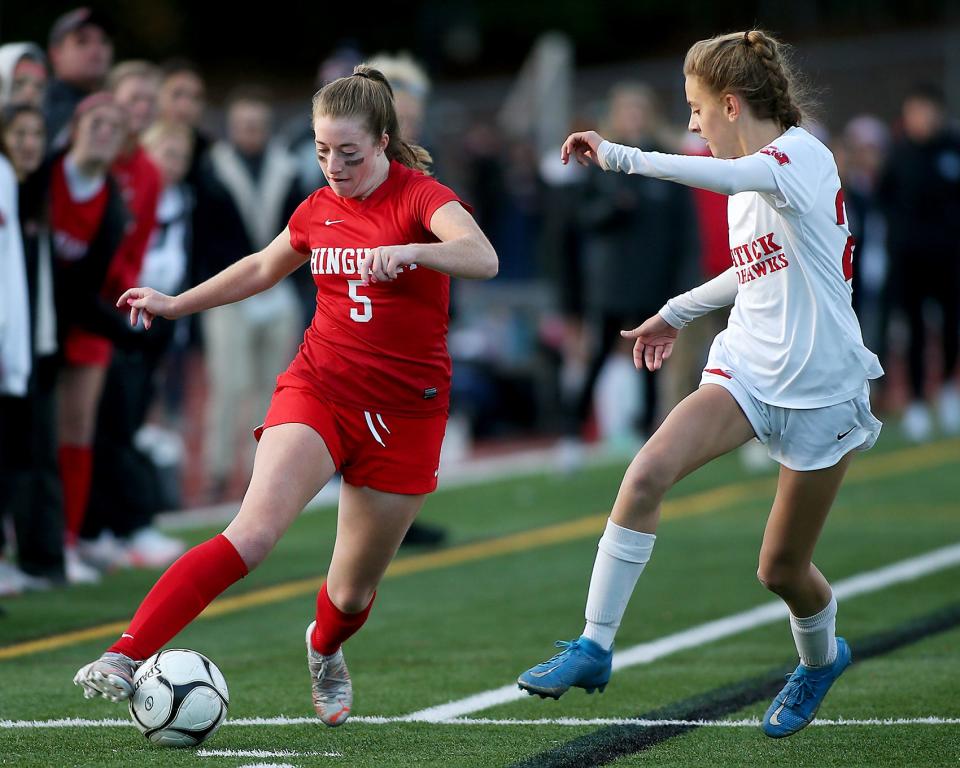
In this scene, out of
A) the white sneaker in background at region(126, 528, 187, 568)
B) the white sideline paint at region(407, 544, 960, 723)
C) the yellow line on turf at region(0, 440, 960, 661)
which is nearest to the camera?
the white sideline paint at region(407, 544, 960, 723)

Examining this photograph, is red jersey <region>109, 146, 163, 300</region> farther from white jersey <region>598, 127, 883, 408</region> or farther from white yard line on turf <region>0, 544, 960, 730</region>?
white jersey <region>598, 127, 883, 408</region>

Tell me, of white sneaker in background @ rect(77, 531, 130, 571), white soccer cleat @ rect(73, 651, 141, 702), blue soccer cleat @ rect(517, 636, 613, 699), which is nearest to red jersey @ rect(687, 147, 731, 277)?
white sneaker in background @ rect(77, 531, 130, 571)

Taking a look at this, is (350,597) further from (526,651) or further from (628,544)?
(526,651)

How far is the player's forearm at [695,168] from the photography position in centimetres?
478

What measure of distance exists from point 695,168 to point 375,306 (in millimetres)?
1106

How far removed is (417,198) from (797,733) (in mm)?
2057

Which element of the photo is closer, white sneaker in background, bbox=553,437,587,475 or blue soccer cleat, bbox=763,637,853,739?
blue soccer cleat, bbox=763,637,853,739

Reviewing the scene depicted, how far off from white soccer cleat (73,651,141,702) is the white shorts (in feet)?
6.37

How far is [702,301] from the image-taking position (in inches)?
218

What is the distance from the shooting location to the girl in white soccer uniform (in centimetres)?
506

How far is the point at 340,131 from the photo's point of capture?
5.09 metres

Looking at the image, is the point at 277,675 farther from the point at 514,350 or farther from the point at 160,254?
the point at 514,350

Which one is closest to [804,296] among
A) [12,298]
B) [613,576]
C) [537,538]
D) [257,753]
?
[613,576]

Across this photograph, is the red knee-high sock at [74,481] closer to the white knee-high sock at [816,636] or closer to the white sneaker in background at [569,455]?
the white knee-high sock at [816,636]
